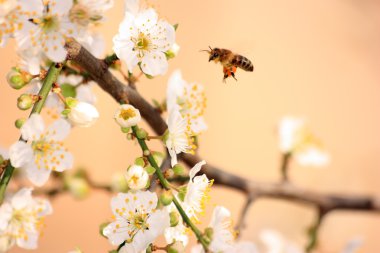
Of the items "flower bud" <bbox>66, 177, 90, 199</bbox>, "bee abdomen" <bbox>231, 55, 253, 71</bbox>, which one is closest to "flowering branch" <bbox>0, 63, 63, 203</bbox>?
"bee abdomen" <bbox>231, 55, 253, 71</bbox>

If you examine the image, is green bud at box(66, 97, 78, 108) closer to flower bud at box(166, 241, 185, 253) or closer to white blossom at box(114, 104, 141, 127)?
white blossom at box(114, 104, 141, 127)

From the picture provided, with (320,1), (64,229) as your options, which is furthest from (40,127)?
(320,1)

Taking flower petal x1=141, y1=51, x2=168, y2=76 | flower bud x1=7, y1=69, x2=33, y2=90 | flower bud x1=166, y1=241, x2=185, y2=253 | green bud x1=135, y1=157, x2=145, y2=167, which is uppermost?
flower petal x1=141, y1=51, x2=168, y2=76

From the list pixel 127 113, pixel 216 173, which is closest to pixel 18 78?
pixel 127 113

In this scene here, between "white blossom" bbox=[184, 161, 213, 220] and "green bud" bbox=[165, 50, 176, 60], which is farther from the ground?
"green bud" bbox=[165, 50, 176, 60]

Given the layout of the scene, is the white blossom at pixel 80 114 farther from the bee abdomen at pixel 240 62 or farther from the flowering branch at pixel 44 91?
the bee abdomen at pixel 240 62

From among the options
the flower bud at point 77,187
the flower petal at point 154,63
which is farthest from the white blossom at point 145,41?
the flower bud at point 77,187

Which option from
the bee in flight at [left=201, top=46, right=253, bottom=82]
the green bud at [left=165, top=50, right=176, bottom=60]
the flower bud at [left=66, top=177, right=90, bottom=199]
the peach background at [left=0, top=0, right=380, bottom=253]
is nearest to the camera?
the green bud at [left=165, top=50, right=176, bottom=60]
